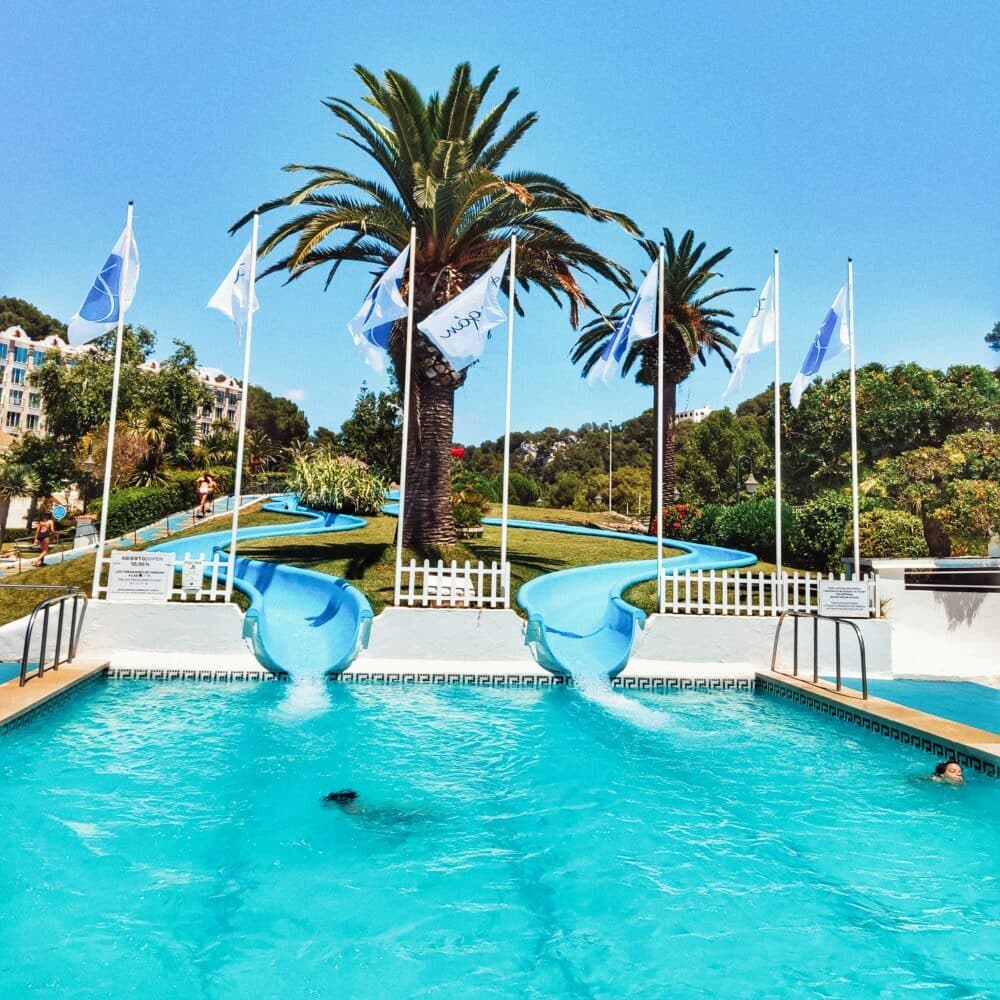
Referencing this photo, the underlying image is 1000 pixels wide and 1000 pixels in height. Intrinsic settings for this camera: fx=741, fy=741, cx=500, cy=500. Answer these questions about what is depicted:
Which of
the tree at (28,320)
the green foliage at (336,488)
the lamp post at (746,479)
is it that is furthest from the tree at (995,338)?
the tree at (28,320)

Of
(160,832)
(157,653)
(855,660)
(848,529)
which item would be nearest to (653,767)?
(160,832)

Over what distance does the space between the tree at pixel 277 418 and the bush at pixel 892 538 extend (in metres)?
83.7

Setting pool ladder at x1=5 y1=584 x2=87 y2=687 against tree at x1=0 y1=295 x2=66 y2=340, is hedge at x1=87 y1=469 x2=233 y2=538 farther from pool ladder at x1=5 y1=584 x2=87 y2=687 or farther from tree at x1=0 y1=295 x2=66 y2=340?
tree at x1=0 y1=295 x2=66 y2=340

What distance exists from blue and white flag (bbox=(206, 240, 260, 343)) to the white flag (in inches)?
349

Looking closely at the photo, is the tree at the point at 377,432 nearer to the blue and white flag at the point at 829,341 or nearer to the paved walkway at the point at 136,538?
the paved walkway at the point at 136,538

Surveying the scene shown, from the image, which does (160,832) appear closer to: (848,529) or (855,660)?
(855,660)

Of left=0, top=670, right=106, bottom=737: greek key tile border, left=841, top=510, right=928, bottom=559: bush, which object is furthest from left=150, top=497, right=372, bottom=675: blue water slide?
left=841, top=510, right=928, bottom=559: bush

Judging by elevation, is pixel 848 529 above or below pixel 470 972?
above

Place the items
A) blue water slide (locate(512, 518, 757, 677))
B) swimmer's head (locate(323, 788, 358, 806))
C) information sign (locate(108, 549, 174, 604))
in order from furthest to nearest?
blue water slide (locate(512, 518, 757, 677)), information sign (locate(108, 549, 174, 604)), swimmer's head (locate(323, 788, 358, 806))

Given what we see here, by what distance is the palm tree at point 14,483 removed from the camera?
37.7 meters

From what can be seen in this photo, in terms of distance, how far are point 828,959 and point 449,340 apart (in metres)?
9.58

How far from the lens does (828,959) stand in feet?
14.9

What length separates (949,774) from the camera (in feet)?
25.0

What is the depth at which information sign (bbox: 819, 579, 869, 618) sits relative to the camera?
12719mm
